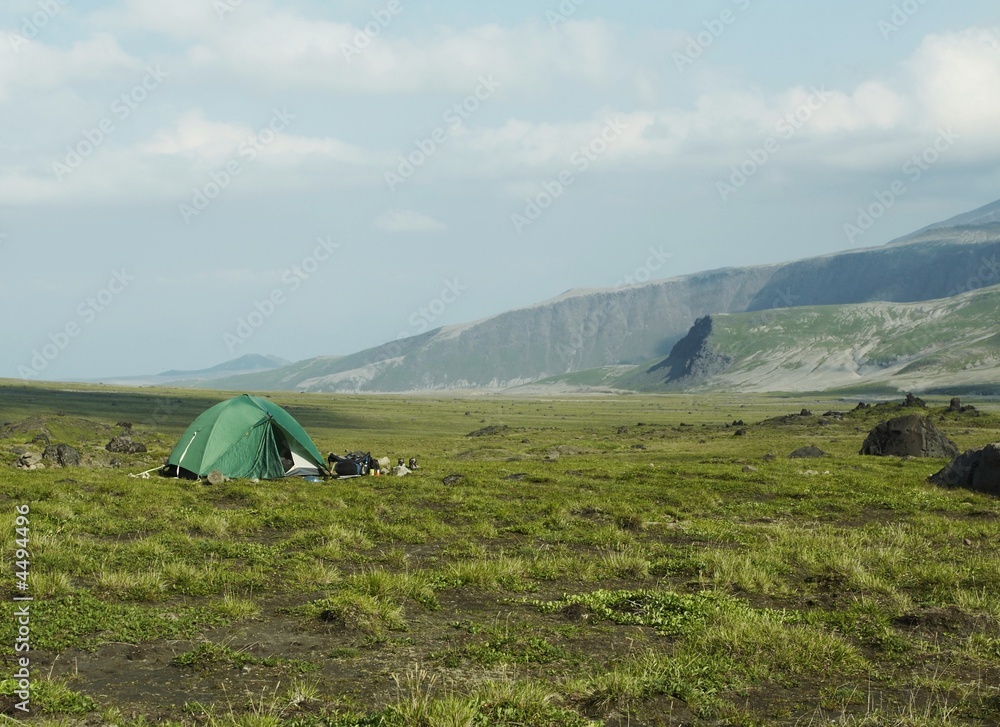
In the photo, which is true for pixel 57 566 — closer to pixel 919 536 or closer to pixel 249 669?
pixel 249 669

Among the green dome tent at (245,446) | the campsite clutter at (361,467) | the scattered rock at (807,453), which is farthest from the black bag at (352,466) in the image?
the scattered rock at (807,453)

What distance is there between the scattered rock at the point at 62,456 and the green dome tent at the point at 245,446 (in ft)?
19.3

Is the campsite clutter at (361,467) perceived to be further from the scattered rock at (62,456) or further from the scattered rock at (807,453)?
the scattered rock at (807,453)

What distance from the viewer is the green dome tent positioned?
2955cm

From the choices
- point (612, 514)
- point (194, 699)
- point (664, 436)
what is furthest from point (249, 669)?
point (664, 436)

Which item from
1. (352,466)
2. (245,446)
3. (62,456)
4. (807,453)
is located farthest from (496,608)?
(807,453)

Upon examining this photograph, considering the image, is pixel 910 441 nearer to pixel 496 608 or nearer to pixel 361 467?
pixel 361 467

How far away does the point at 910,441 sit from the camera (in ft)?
142

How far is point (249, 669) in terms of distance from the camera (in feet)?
30.0

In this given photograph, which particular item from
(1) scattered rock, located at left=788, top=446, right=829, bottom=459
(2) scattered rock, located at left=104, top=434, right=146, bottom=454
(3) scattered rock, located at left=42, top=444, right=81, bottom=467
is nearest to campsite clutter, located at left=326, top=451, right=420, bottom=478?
(3) scattered rock, located at left=42, top=444, right=81, bottom=467

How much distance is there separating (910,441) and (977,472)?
18.1 m

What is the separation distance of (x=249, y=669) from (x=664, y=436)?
238 ft

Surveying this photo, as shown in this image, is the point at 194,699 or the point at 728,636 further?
the point at 728,636

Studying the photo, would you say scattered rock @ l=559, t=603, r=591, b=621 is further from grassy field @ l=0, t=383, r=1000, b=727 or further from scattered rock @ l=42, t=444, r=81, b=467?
scattered rock @ l=42, t=444, r=81, b=467
